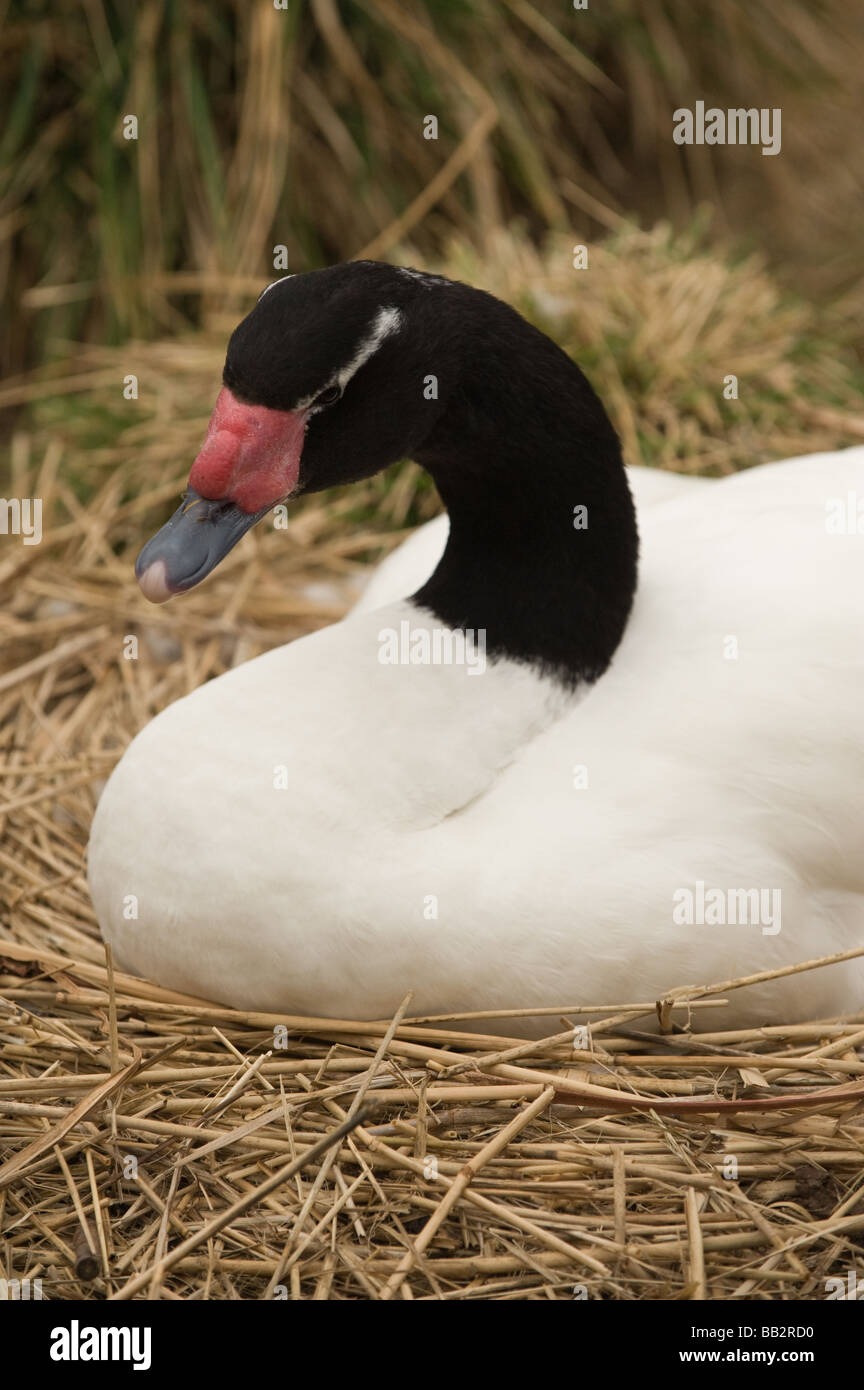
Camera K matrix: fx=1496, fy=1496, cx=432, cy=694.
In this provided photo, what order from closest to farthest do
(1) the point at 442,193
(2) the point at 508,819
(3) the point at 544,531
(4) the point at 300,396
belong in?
(4) the point at 300,396 → (2) the point at 508,819 → (3) the point at 544,531 → (1) the point at 442,193

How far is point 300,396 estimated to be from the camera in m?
1.72

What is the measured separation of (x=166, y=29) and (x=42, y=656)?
2.07 metres

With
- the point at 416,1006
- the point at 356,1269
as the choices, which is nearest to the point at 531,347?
the point at 416,1006

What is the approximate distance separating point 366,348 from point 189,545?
31cm

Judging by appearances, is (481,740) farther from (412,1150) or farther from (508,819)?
(412,1150)

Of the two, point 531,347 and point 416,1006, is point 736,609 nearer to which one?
point 531,347

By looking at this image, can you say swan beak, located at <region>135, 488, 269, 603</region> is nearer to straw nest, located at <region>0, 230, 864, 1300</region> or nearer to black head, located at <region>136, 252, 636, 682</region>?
black head, located at <region>136, 252, 636, 682</region>

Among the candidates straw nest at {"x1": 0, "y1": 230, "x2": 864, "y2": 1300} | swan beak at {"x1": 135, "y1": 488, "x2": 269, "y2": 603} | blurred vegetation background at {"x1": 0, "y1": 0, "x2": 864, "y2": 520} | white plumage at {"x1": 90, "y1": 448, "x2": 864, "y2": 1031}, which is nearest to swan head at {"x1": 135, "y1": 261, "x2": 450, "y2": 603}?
swan beak at {"x1": 135, "y1": 488, "x2": 269, "y2": 603}

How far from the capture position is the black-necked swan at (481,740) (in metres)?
1.79

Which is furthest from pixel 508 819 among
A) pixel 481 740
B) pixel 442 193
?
pixel 442 193

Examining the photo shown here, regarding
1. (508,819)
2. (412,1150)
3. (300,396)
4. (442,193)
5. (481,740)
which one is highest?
(442,193)

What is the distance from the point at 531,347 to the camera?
6.28 ft

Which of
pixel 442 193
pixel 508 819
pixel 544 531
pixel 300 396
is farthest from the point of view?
pixel 442 193

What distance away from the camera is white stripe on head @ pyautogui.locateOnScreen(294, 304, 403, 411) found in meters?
1.73
